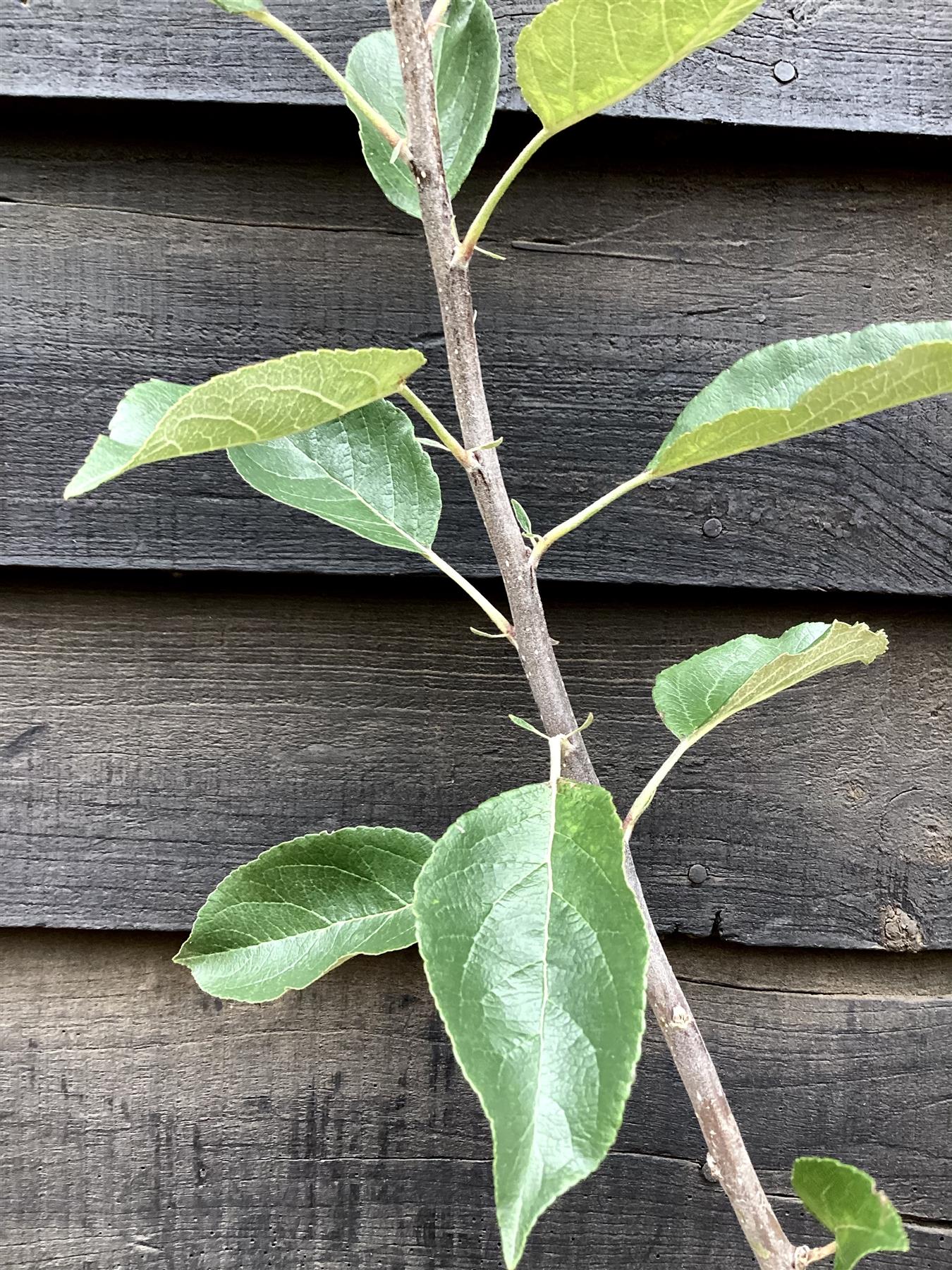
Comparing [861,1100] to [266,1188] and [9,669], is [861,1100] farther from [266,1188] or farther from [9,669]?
[9,669]

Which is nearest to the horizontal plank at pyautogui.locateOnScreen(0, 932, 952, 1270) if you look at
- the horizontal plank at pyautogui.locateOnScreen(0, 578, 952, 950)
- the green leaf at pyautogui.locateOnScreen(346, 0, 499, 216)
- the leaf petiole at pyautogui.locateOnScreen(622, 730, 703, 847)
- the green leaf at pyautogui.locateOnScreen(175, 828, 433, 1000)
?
the horizontal plank at pyautogui.locateOnScreen(0, 578, 952, 950)

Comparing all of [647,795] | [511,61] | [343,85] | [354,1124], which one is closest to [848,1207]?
[647,795]

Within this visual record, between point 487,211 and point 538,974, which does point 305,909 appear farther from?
Result: point 487,211

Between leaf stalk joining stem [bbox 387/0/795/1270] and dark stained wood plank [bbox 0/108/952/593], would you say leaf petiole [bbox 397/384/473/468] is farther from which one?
dark stained wood plank [bbox 0/108/952/593]

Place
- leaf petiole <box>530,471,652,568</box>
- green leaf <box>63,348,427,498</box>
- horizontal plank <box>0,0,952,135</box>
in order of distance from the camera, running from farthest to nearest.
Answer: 1. horizontal plank <box>0,0,952,135</box>
2. leaf petiole <box>530,471,652,568</box>
3. green leaf <box>63,348,427,498</box>

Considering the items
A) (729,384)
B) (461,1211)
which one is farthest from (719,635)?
(461,1211)

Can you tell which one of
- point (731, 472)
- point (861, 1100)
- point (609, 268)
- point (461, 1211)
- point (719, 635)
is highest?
point (609, 268)

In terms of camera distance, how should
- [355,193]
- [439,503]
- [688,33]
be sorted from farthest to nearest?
1. [355,193]
2. [439,503]
3. [688,33]
